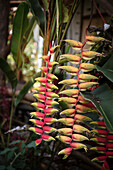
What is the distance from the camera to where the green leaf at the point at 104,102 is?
434mm

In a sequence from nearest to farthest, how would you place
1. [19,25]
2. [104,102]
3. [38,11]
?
[104,102] < [38,11] < [19,25]

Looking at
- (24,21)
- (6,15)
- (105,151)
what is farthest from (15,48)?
(105,151)

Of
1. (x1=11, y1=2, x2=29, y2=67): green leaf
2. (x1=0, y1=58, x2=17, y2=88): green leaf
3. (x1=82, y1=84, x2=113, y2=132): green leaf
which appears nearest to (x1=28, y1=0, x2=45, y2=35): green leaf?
(x1=11, y1=2, x2=29, y2=67): green leaf

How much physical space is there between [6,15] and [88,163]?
61.8 inches

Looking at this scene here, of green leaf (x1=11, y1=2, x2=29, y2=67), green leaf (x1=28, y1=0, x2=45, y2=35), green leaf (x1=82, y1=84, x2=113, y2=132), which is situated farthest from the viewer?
green leaf (x1=11, y1=2, x2=29, y2=67)

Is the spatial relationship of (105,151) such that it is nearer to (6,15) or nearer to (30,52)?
(6,15)

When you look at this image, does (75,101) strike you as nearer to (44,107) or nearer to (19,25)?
(44,107)

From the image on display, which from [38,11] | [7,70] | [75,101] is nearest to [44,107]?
[75,101]

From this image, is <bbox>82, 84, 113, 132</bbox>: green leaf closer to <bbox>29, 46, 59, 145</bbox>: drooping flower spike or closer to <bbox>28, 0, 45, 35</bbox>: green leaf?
<bbox>29, 46, 59, 145</bbox>: drooping flower spike

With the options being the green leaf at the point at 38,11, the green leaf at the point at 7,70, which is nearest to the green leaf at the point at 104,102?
the green leaf at the point at 38,11

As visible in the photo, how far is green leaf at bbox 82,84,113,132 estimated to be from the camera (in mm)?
434

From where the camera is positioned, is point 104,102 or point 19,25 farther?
point 19,25

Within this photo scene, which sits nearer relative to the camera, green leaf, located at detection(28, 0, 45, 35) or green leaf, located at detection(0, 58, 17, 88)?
green leaf, located at detection(28, 0, 45, 35)

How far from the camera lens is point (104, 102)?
0.48 m
